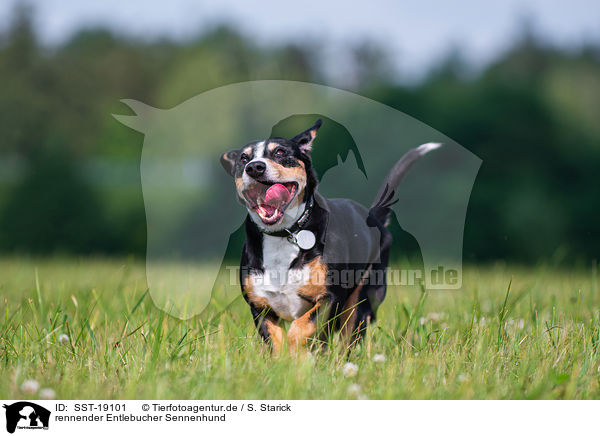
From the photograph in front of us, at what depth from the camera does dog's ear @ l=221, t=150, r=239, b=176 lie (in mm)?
3080

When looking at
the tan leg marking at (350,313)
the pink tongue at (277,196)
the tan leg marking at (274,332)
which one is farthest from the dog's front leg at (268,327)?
the pink tongue at (277,196)

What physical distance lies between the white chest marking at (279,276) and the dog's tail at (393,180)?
624mm

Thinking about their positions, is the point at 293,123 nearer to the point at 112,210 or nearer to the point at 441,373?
the point at 441,373

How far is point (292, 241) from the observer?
303cm

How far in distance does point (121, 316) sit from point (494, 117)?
8007 mm

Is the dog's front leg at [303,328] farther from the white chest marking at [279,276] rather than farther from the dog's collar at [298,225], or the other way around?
the dog's collar at [298,225]

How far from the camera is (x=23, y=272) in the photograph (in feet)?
22.9

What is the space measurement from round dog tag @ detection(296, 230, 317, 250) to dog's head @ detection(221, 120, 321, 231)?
0.28 feet

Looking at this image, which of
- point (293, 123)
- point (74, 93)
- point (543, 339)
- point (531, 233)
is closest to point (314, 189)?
point (293, 123)

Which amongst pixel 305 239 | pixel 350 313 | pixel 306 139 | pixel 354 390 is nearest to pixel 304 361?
pixel 354 390

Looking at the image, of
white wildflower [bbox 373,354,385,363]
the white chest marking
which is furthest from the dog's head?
white wildflower [bbox 373,354,385,363]

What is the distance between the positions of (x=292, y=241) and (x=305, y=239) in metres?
0.07
